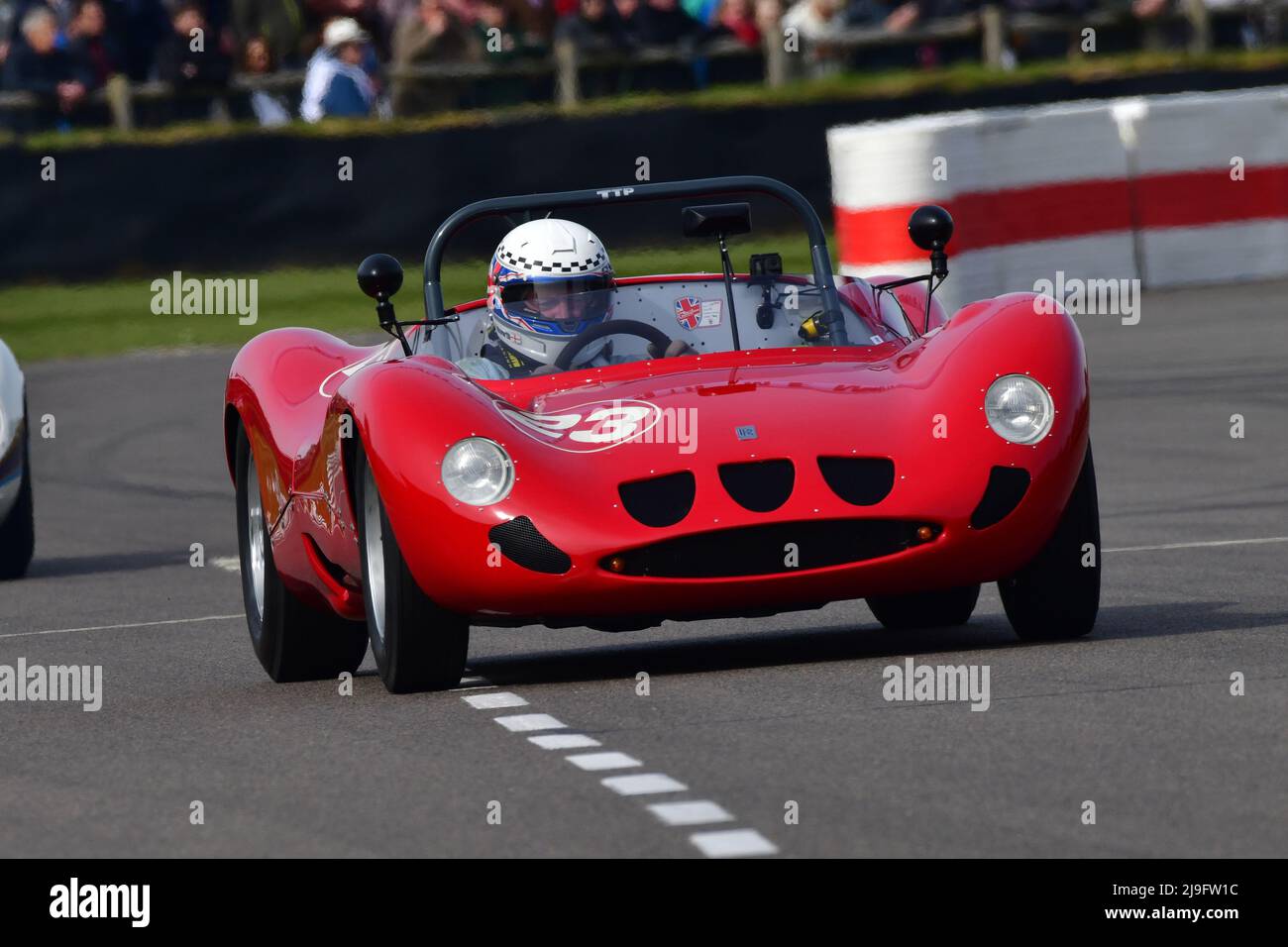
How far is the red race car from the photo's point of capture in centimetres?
764

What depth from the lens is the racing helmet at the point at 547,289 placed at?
28.9 ft

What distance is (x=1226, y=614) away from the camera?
8.83 meters

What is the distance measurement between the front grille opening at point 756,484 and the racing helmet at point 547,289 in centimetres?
121

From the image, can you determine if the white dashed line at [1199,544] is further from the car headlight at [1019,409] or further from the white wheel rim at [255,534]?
the white wheel rim at [255,534]

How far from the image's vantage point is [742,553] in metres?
7.64

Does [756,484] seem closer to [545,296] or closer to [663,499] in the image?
[663,499]

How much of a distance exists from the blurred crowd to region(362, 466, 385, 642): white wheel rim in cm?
1515

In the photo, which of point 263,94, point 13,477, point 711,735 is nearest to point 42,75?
point 263,94

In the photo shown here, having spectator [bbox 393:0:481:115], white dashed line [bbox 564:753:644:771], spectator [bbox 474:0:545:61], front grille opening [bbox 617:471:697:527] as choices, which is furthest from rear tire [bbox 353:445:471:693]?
spectator [bbox 474:0:545:61]

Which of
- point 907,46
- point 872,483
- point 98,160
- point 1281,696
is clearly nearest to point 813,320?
point 872,483

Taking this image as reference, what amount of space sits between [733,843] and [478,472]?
233 cm

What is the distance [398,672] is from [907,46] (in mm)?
17512

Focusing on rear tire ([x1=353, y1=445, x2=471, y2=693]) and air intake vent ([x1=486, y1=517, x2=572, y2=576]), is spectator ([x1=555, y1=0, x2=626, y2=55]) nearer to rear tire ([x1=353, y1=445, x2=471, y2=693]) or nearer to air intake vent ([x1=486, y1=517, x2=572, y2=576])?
rear tire ([x1=353, y1=445, x2=471, y2=693])

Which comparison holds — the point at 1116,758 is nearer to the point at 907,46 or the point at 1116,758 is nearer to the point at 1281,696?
the point at 1281,696
